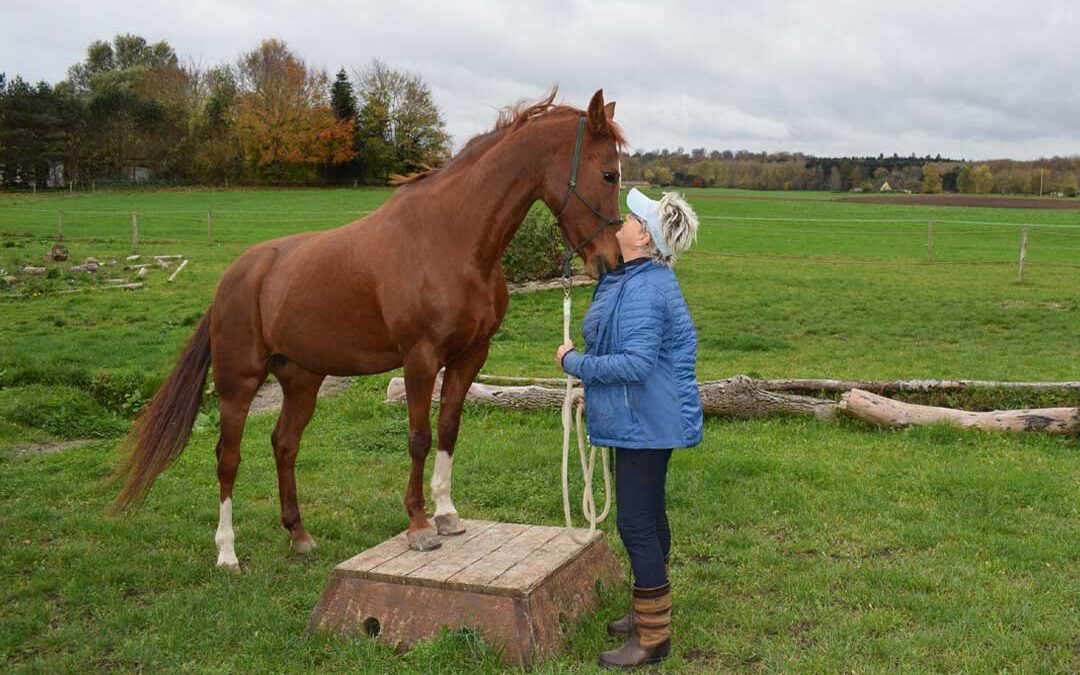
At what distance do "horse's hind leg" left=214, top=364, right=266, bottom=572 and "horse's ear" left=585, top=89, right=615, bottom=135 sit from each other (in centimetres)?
266

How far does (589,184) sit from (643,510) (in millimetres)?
1555

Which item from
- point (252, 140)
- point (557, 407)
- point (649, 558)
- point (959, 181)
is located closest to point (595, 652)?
point (649, 558)

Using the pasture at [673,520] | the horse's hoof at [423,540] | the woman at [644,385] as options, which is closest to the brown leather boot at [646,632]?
the woman at [644,385]

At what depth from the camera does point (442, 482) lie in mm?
4961

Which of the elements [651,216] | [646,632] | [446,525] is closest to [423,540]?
[446,525]

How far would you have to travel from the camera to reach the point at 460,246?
4.63 meters

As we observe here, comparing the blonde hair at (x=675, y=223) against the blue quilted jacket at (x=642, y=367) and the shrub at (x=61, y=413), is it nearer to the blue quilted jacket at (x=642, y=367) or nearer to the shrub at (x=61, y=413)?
the blue quilted jacket at (x=642, y=367)

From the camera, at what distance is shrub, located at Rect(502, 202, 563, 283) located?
1842cm

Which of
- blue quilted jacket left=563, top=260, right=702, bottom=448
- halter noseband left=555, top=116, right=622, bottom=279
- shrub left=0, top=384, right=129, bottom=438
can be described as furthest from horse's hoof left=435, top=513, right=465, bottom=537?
shrub left=0, top=384, right=129, bottom=438

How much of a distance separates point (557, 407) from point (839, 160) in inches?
2754

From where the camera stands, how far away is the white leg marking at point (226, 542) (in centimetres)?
549

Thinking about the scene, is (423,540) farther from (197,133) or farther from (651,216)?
(197,133)

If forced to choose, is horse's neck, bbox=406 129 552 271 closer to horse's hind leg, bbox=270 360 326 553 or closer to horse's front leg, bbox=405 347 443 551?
horse's front leg, bbox=405 347 443 551

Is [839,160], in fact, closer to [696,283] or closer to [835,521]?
[696,283]
